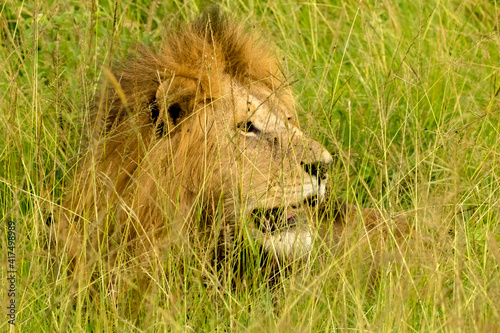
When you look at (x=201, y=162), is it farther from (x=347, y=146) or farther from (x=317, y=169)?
Result: (x=347, y=146)

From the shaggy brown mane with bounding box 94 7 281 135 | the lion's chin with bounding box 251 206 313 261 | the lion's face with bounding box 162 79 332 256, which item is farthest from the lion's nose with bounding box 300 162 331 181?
the shaggy brown mane with bounding box 94 7 281 135

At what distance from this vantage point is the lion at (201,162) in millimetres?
2891

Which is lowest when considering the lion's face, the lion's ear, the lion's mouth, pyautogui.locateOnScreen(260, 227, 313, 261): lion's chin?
pyautogui.locateOnScreen(260, 227, 313, 261): lion's chin

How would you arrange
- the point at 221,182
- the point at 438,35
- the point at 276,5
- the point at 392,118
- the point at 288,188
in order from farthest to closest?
1. the point at 276,5
2. the point at 438,35
3. the point at 392,118
4. the point at 288,188
5. the point at 221,182

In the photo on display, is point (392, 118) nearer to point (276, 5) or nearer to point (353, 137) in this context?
point (353, 137)

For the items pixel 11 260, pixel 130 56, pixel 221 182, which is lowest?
pixel 11 260

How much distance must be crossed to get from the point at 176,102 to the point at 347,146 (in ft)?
4.81

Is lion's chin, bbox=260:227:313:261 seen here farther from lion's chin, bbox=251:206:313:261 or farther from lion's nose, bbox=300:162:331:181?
lion's nose, bbox=300:162:331:181

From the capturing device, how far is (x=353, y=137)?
4.45 m

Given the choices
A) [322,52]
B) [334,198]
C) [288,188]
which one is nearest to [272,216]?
[288,188]

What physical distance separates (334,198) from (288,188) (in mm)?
257

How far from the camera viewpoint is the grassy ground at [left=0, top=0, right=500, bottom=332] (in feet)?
8.04

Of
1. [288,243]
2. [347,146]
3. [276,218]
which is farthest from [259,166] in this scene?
[347,146]

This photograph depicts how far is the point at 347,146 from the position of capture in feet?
14.1
